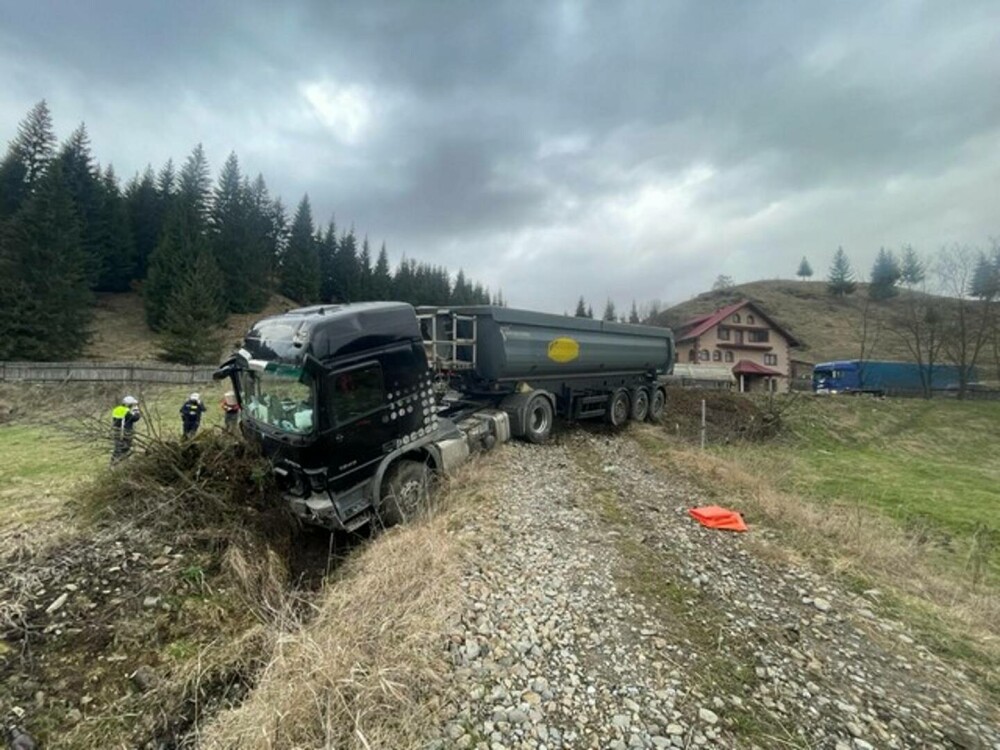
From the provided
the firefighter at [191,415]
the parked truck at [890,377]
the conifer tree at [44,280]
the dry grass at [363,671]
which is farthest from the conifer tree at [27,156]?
the parked truck at [890,377]

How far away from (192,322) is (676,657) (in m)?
35.3

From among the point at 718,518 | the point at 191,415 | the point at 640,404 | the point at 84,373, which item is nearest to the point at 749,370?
the point at 640,404

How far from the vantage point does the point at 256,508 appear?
6242 millimetres

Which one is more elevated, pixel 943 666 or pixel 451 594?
pixel 451 594

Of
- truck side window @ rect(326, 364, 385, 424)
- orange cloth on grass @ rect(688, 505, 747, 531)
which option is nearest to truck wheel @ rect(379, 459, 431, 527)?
truck side window @ rect(326, 364, 385, 424)

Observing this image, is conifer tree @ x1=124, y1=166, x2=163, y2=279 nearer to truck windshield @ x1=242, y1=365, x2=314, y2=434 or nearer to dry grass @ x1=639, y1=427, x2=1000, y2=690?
truck windshield @ x1=242, y1=365, x2=314, y2=434

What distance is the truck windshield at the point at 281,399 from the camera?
19.6ft

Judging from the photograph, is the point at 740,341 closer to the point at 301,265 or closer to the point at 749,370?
the point at 749,370

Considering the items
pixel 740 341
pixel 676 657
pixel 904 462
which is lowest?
pixel 904 462

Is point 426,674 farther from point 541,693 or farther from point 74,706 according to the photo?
point 74,706

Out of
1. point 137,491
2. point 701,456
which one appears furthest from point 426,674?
point 701,456

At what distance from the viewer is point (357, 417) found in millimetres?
6352

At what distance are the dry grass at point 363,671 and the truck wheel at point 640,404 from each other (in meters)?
11.6

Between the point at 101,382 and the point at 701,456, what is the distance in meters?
27.2
